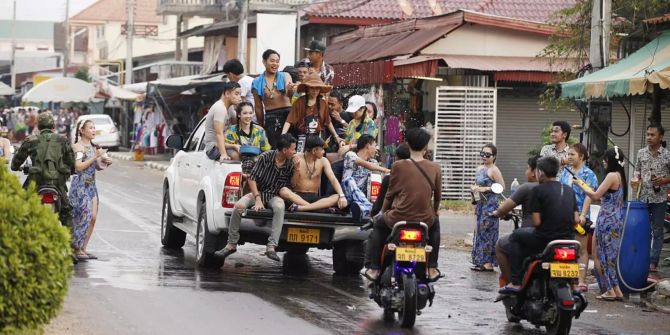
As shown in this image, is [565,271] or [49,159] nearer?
[565,271]

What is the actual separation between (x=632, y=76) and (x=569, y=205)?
6.12 metres

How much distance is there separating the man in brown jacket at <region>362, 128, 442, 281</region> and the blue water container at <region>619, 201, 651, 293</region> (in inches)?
121

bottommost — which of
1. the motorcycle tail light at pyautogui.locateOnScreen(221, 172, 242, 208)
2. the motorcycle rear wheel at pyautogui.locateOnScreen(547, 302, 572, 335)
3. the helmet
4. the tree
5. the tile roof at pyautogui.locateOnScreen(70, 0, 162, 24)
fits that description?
the motorcycle rear wheel at pyautogui.locateOnScreen(547, 302, 572, 335)

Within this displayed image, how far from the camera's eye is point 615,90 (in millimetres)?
16484

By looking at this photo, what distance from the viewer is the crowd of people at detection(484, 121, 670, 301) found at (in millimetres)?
10875

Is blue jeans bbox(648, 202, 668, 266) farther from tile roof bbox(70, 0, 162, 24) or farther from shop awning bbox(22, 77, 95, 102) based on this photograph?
tile roof bbox(70, 0, 162, 24)

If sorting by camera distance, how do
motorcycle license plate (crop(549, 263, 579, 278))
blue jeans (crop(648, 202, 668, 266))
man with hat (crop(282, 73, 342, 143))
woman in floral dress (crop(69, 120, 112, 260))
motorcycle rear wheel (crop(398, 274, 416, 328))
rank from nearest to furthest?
1. motorcycle license plate (crop(549, 263, 579, 278))
2. motorcycle rear wheel (crop(398, 274, 416, 328))
3. man with hat (crop(282, 73, 342, 143))
4. woman in floral dress (crop(69, 120, 112, 260))
5. blue jeans (crop(648, 202, 668, 266))

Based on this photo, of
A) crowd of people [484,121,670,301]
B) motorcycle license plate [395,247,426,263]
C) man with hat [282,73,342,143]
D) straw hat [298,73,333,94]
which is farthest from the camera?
man with hat [282,73,342,143]

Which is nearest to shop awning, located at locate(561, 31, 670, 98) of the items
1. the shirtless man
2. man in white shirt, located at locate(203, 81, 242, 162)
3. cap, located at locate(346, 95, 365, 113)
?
cap, located at locate(346, 95, 365, 113)

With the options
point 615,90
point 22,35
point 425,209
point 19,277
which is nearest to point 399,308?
point 425,209

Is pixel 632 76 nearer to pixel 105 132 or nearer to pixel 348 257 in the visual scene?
pixel 348 257

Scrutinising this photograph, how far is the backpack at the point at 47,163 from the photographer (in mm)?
14008

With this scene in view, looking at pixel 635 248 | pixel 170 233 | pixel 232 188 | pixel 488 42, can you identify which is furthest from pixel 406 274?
pixel 488 42

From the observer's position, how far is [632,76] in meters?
16.5
